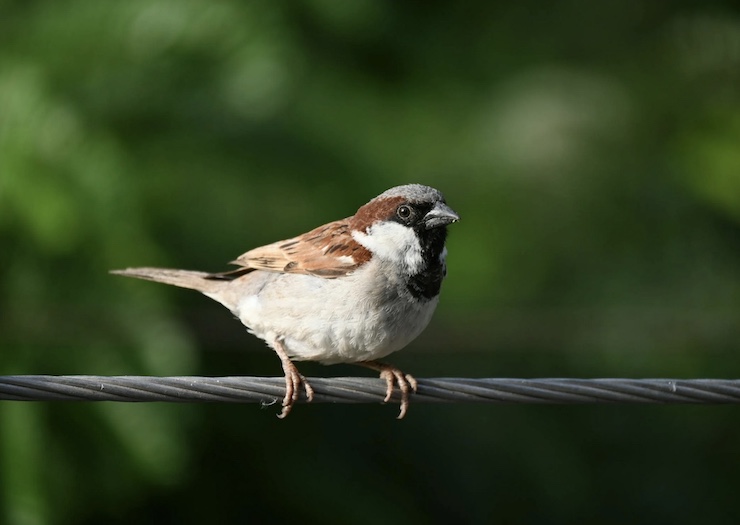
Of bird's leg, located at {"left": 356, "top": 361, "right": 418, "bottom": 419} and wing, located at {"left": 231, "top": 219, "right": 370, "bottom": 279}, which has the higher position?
wing, located at {"left": 231, "top": 219, "right": 370, "bottom": 279}

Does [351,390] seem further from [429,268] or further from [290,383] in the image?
[429,268]

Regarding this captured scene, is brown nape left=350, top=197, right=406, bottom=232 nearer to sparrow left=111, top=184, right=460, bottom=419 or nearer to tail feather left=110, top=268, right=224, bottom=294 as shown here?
sparrow left=111, top=184, right=460, bottom=419

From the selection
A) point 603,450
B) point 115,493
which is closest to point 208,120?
point 115,493

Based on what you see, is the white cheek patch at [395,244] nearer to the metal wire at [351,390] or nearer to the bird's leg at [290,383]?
the bird's leg at [290,383]

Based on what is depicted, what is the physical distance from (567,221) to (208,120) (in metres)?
2.28

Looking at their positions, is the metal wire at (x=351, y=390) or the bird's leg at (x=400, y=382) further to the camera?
the bird's leg at (x=400, y=382)

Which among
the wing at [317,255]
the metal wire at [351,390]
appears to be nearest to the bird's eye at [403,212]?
the wing at [317,255]

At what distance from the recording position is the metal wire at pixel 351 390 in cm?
267

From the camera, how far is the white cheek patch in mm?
3695

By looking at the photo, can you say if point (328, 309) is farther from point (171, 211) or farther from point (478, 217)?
point (478, 217)

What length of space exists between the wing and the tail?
0.15 m

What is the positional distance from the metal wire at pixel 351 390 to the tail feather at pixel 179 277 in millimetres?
924

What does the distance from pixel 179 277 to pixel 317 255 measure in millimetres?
597

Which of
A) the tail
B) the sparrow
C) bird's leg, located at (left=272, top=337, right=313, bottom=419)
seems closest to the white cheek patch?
the sparrow
